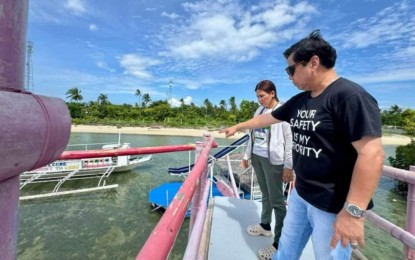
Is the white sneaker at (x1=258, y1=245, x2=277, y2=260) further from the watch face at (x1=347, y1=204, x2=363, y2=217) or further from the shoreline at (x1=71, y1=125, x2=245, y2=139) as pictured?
the shoreline at (x1=71, y1=125, x2=245, y2=139)

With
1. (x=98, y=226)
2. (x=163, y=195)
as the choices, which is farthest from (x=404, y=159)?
(x=98, y=226)

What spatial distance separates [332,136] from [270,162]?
115 centimetres

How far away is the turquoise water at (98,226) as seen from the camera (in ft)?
32.4

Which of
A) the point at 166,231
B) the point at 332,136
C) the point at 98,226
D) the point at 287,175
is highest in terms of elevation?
the point at 332,136

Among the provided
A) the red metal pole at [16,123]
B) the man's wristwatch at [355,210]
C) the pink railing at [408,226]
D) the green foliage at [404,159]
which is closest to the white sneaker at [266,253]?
the pink railing at [408,226]

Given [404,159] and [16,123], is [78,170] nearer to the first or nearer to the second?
[16,123]

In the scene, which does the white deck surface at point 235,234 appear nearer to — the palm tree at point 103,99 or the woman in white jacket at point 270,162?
the woman in white jacket at point 270,162

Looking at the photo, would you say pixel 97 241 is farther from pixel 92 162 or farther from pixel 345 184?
pixel 345 184

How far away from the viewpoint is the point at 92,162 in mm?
18312

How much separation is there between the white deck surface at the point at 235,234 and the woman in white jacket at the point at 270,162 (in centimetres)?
10

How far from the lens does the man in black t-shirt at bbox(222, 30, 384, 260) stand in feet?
3.67

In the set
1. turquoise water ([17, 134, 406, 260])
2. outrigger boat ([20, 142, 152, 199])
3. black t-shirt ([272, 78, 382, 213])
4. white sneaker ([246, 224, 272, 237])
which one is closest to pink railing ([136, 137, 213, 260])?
black t-shirt ([272, 78, 382, 213])

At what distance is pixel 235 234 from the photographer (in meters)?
2.50

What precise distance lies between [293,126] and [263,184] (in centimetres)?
122
